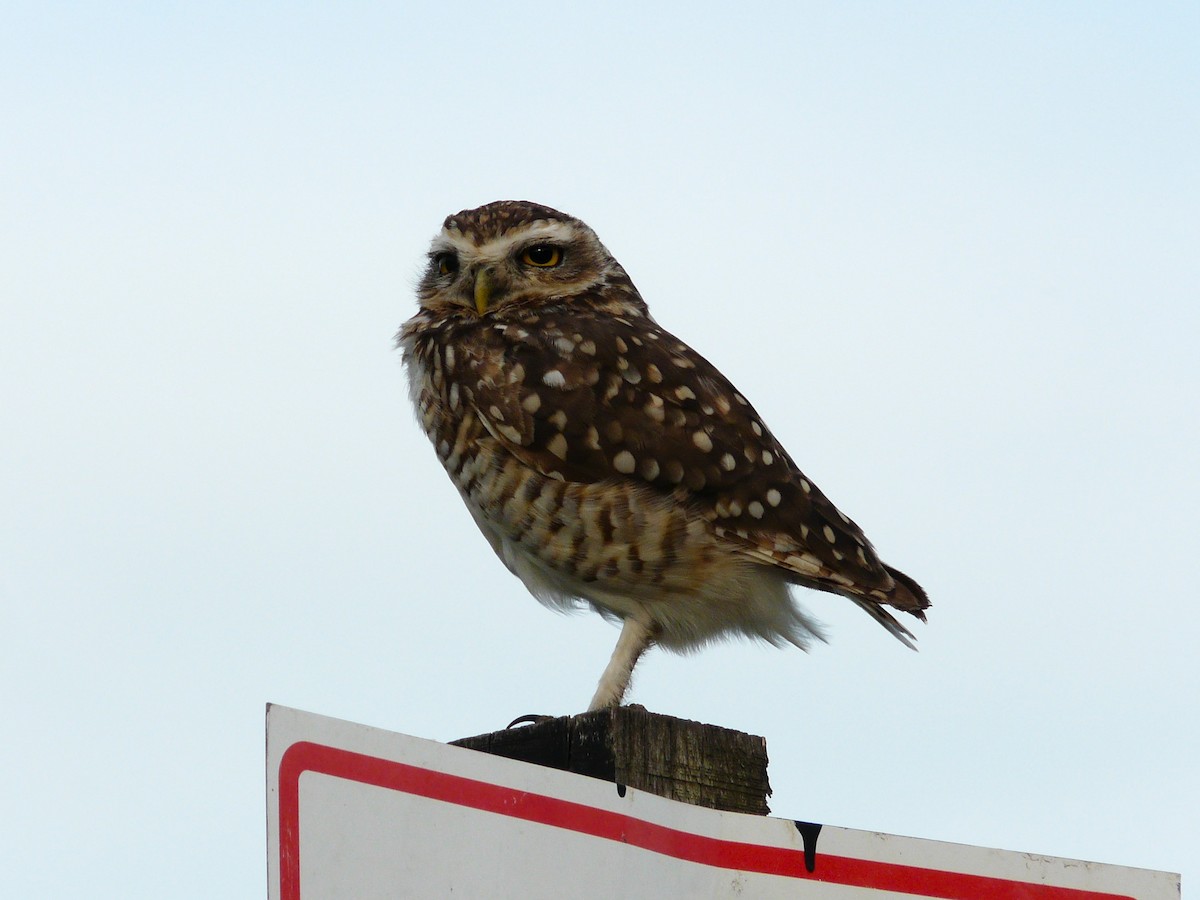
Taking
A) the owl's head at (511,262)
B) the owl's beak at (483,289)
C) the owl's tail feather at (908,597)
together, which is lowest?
the owl's tail feather at (908,597)

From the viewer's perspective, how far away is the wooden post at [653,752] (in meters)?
2.36

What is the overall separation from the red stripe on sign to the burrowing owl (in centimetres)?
149

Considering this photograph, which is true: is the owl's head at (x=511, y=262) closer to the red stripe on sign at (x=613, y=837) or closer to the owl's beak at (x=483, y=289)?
the owl's beak at (x=483, y=289)

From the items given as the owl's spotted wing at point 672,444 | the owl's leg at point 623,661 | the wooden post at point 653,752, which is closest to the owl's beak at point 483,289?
the owl's spotted wing at point 672,444

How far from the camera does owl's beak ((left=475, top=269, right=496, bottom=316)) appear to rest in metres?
4.52

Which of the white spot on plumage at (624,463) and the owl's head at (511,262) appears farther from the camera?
the owl's head at (511,262)

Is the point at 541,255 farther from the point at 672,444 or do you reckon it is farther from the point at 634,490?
the point at 634,490

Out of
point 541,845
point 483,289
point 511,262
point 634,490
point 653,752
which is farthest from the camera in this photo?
point 511,262

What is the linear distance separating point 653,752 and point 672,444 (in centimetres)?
164

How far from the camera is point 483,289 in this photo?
4.55 m

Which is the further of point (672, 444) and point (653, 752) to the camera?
point (672, 444)

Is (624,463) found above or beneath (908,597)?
above

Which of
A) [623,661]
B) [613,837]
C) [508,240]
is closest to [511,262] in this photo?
[508,240]

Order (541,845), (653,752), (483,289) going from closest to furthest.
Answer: (541,845) → (653,752) → (483,289)
